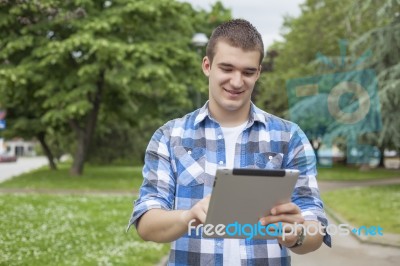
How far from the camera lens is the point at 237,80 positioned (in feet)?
7.66

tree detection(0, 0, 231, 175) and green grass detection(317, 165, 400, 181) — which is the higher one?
tree detection(0, 0, 231, 175)

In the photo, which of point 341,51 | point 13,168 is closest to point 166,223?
point 341,51

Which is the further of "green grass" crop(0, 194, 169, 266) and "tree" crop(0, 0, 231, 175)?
"tree" crop(0, 0, 231, 175)

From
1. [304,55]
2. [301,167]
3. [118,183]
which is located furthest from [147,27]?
[301,167]

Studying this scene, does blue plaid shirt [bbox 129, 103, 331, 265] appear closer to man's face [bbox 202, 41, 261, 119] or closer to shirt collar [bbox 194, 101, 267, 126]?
shirt collar [bbox 194, 101, 267, 126]

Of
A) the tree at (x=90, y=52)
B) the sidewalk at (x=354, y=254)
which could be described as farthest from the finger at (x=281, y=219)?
the tree at (x=90, y=52)

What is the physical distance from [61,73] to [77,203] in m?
10.2

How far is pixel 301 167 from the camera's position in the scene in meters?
2.43

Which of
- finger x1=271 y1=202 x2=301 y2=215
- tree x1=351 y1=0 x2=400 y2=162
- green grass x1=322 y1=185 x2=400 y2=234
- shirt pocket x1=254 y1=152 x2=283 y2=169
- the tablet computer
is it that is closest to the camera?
the tablet computer

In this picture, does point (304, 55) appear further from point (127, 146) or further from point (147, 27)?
point (147, 27)

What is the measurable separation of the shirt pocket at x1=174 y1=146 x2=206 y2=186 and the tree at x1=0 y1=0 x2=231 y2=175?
19.6 meters

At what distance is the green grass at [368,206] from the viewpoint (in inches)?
511

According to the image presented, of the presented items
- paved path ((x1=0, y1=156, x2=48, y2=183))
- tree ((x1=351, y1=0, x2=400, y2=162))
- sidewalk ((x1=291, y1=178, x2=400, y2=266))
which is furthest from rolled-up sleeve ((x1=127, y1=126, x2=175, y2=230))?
paved path ((x1=0, y1=156, x2=48, y2=183))

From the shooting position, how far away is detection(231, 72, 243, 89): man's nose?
234cm
